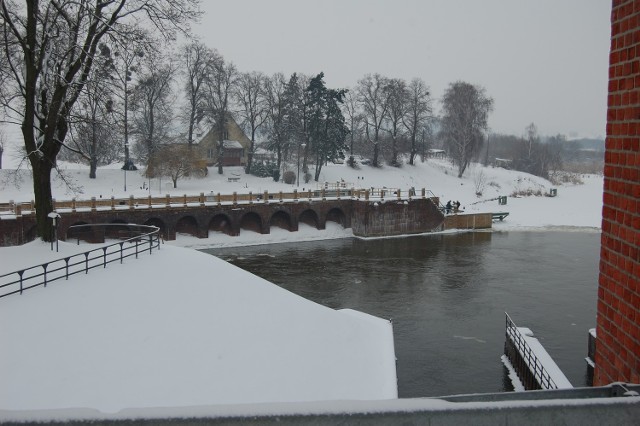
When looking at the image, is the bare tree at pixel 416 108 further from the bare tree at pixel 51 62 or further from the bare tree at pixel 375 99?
A: the bare tree at pixel 51 62

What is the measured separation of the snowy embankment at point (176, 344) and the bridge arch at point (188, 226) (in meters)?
25.6

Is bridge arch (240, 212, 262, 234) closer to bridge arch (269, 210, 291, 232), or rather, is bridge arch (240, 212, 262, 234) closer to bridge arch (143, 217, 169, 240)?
bridge arch (269, 210, 291, 232)

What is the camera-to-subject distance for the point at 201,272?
56.3 feet

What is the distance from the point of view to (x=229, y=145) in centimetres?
6744

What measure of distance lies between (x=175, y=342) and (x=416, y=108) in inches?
2727

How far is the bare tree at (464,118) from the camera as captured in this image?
76.2 metres

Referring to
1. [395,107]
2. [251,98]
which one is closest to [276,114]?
[251,98]

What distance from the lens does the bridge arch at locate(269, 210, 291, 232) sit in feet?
157

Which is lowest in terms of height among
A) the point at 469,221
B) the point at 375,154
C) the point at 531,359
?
the point at 531,359

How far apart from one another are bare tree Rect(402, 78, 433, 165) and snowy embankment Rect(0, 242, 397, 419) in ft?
204

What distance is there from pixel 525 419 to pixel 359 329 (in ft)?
49.6

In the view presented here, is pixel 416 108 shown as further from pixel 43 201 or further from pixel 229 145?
pixel 43 201

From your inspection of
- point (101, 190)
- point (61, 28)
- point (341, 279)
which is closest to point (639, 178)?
point (61, 28)

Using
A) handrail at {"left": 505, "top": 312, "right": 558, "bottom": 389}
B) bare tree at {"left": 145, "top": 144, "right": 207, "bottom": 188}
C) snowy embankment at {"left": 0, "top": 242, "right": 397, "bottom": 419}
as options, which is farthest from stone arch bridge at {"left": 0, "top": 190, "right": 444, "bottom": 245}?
handrail at {"left": 505, "top": 312, "right": 558, "bottom": 389}
